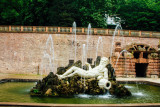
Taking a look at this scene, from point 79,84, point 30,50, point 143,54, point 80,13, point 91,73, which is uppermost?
point 80,13

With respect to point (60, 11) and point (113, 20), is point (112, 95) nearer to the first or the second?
point (60, 11)

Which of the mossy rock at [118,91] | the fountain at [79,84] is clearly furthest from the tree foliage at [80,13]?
the mossy rock at [118,91]

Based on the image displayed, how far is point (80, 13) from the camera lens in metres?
27.9

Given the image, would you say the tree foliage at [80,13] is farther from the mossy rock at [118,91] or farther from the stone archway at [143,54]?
the mossy rock at [118,91]

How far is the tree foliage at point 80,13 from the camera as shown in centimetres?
2742

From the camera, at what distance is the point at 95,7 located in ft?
93.0

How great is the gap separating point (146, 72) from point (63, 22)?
1241 cm

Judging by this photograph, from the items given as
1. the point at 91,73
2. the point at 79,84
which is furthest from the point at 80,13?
the point at 79,84

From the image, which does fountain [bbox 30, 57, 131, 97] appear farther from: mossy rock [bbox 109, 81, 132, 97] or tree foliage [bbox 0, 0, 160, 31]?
tree foliage [bbox 0, 0, 160, 31]

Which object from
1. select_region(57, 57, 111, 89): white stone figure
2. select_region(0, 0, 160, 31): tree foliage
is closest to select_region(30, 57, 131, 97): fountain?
select_region(57, 57, 111, 89): white stone figure

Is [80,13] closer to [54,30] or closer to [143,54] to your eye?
[54,30]

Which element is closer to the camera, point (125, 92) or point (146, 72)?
point (125, 92)

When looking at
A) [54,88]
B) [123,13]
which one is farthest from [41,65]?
[123,13]

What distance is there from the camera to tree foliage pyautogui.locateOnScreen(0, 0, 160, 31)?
2742 centimetres
